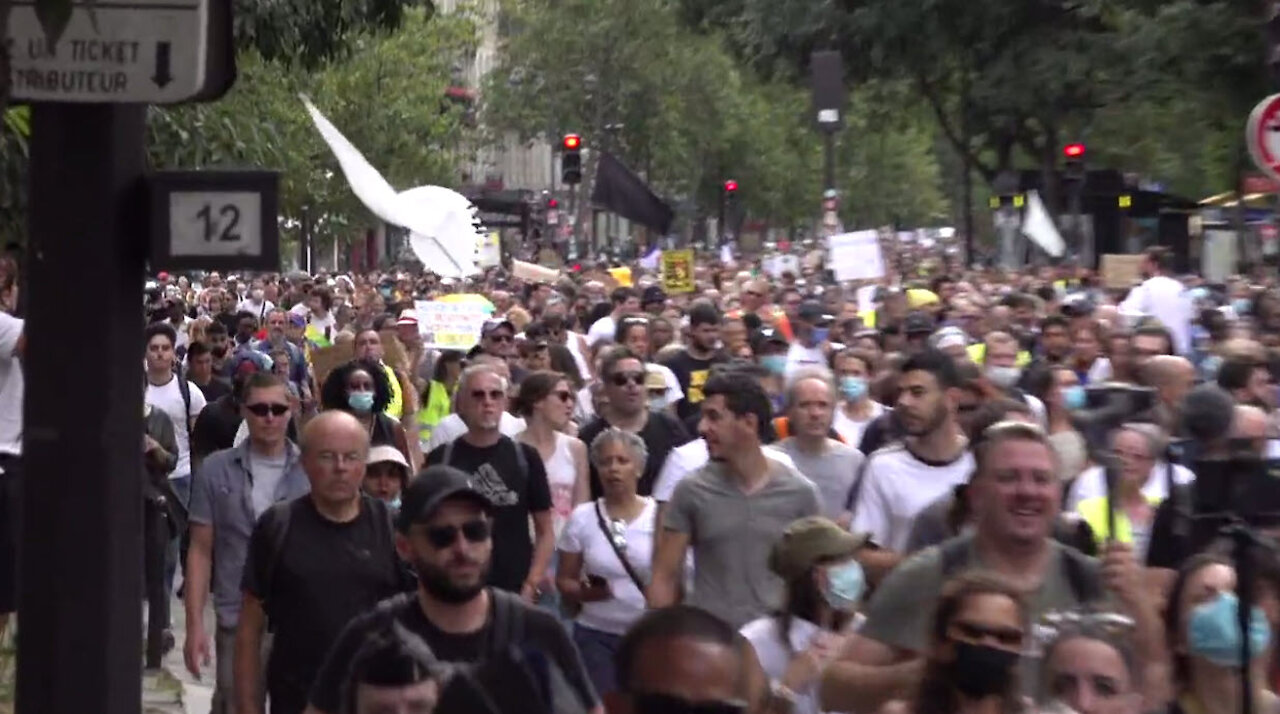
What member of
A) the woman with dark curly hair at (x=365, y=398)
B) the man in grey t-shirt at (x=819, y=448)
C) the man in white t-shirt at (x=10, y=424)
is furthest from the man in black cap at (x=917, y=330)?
the man in white t-shirt at (x=10, y=424)

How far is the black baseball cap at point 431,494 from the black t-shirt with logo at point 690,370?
30.3ft

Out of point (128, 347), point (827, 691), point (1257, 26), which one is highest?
point (1257, 26)

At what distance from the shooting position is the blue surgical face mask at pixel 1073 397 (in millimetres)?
10829

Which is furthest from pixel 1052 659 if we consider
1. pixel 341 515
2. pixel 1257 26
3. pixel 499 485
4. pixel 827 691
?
pixel 1257 26

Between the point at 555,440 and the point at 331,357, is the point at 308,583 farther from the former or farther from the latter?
the point at 331,357

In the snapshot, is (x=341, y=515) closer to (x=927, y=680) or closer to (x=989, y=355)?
(x=927, y=680)

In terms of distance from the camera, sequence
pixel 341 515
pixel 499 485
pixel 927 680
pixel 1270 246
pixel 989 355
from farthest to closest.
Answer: pixel 1270 246
pixel 989 355
pixel 499 485
pixel 341 515
pixel 927 680

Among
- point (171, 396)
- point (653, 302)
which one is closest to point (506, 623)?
point (171, 396)

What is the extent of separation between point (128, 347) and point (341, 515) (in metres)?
1.54

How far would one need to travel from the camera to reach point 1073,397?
11195 mm

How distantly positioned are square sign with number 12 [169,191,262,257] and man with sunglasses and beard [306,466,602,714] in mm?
1104

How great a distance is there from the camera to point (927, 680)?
197 inches

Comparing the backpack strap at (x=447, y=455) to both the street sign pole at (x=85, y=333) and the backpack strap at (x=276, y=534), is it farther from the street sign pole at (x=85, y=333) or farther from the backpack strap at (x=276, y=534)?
the street sign pole at (x=85, y=333)

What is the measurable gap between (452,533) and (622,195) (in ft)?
87.1
